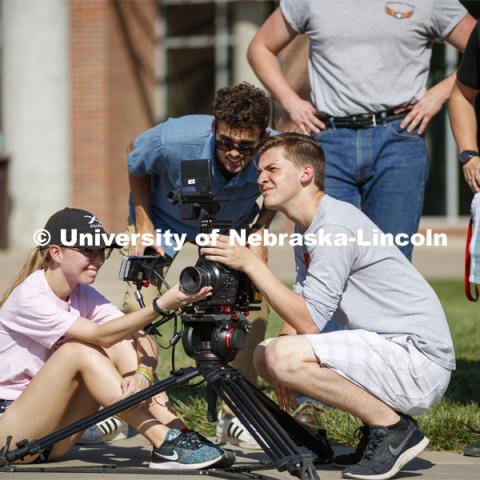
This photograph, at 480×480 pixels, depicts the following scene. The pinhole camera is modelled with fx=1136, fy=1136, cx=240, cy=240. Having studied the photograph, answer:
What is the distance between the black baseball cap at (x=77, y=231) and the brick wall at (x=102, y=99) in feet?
38.6

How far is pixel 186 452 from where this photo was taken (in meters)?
4.38

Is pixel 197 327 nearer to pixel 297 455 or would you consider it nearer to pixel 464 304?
pixel 297 455

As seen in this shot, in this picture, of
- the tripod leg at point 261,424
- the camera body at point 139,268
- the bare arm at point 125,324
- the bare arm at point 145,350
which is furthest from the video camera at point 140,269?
the tripod leg at point 261,424

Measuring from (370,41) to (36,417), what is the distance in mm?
2403

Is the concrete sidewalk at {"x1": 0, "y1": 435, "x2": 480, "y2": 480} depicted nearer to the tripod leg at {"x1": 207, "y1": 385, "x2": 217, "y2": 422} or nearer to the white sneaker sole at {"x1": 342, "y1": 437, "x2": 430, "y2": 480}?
the white sneaker sole at {"x1": 342, "y1": 437, "x2": 430, "y2": 480}

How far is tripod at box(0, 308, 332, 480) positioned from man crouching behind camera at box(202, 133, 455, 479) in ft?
0.60

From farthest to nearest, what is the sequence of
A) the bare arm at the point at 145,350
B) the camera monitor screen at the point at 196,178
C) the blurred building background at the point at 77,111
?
the blurred building background at the point at 77,111, the bare arm at the point at 145,350, the camera monitor screen at the point at 196,178

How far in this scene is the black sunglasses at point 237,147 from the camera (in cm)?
498

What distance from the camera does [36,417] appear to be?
446 cm

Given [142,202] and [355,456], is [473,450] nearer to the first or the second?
[355,456]

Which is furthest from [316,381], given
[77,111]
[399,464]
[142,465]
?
[77,111]

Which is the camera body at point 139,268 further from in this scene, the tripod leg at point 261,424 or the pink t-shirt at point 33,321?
the tripod leg at point 261,424

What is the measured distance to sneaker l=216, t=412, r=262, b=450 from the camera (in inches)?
200

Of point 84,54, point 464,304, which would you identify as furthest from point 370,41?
point 84,54
